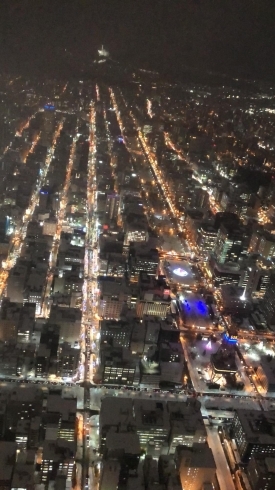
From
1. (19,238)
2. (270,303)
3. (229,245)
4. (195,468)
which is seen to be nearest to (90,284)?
(19,238)

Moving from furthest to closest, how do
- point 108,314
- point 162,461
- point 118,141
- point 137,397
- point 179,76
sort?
point 179,76 → point 118,141 → point 108,314 → point 137,397 → point 162,461

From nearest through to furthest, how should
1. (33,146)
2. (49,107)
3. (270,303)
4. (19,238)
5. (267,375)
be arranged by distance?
(267,375) < (270,303) < (19,238) < (33,146) < (49,107)

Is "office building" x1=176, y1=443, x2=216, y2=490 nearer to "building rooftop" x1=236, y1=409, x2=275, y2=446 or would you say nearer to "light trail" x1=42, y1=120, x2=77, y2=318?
"building rooftop" x1=236, y1=409, x2=275, y2=446

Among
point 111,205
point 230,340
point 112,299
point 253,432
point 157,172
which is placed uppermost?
point 253,432

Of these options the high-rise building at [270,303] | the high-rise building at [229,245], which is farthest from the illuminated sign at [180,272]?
the high-rise building at [270,303]

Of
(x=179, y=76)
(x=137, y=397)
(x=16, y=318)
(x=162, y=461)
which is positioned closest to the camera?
(x=162, y=461)

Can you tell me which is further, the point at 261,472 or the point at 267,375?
the point at 267,375

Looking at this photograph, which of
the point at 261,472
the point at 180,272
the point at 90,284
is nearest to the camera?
the point at 261,472

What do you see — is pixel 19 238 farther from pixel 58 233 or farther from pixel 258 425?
pixel 258 425

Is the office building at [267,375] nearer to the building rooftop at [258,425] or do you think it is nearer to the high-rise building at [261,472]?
the building rooftop at [258,425]

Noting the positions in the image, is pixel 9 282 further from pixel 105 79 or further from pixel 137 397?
pixel 105 79

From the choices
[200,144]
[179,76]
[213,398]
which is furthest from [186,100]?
[213,398]
